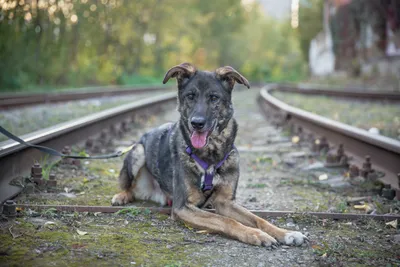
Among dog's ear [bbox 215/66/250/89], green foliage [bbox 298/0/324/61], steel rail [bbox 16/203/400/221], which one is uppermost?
green foliage [bbox 298/0/324/61]

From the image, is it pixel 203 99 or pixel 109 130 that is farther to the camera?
pixel 109 130

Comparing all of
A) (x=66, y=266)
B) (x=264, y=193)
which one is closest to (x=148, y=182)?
(x=264, y=193)

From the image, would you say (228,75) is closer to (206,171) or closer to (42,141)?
(206,171)

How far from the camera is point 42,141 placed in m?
5.74

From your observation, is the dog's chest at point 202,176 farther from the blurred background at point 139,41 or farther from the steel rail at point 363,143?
the blurred background at point 139,41

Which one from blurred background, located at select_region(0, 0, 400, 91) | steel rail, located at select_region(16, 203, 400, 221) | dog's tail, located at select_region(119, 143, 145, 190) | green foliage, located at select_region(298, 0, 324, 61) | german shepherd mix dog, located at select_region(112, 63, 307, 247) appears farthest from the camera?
green foliage, located at select_region(298, 0, 324, 61)

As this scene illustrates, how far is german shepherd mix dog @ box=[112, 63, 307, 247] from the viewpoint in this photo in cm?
414

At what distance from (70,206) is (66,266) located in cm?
140

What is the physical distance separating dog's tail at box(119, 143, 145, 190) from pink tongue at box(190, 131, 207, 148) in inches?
41.9

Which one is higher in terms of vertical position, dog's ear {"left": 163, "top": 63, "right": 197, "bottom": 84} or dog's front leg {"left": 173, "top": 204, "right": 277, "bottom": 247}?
dog's ear {"left": 163, "top": 63, "right": 197, "bottom": 84}

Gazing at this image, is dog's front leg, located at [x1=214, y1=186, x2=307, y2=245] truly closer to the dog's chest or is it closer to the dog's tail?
the dog's chest

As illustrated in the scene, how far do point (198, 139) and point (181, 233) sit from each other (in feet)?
2.97

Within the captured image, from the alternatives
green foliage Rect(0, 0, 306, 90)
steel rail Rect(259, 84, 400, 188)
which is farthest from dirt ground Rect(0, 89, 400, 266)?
green foliage Rect(0, 0, 306, 90)

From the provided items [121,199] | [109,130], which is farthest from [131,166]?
[109,130]
